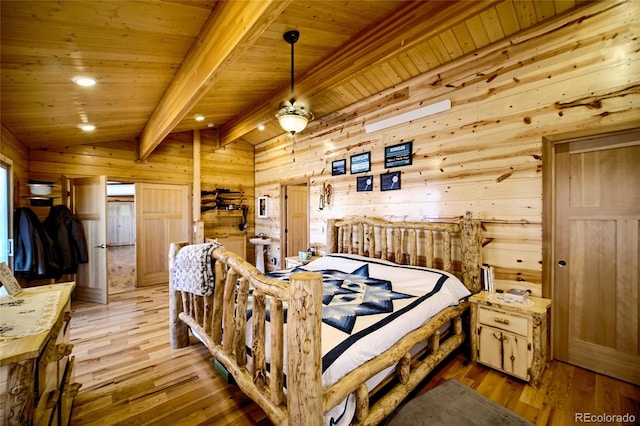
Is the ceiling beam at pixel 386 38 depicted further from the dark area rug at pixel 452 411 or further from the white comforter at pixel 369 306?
the dark area rug at pixel 452 411

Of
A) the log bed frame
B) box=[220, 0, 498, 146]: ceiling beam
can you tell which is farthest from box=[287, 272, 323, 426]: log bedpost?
box=[220, 0, 498, 146]: ceiling beam

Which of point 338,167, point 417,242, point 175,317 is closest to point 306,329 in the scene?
point 175,317

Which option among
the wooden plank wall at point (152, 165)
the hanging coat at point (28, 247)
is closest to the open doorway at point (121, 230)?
the wooden plank wall at point (152, 165)

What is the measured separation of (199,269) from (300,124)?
1761 millimetres

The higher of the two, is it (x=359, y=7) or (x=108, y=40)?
(x=359, y=7)

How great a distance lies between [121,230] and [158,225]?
26.7 feet

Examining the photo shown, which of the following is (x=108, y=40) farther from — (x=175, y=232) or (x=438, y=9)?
(x=175, y=232)

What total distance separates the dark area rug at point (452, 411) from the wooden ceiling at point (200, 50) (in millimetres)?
2664

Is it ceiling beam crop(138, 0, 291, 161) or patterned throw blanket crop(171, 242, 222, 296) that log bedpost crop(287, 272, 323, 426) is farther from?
ceiling beam crop(138, 0, 291, 161)

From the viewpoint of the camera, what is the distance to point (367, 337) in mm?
1688

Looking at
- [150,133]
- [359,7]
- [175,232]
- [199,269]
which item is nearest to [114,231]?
[175,232]

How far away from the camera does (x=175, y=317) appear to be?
279 centimetres

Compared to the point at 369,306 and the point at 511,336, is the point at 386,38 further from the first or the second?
the point at 511,336

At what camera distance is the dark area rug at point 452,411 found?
71.0 inches
